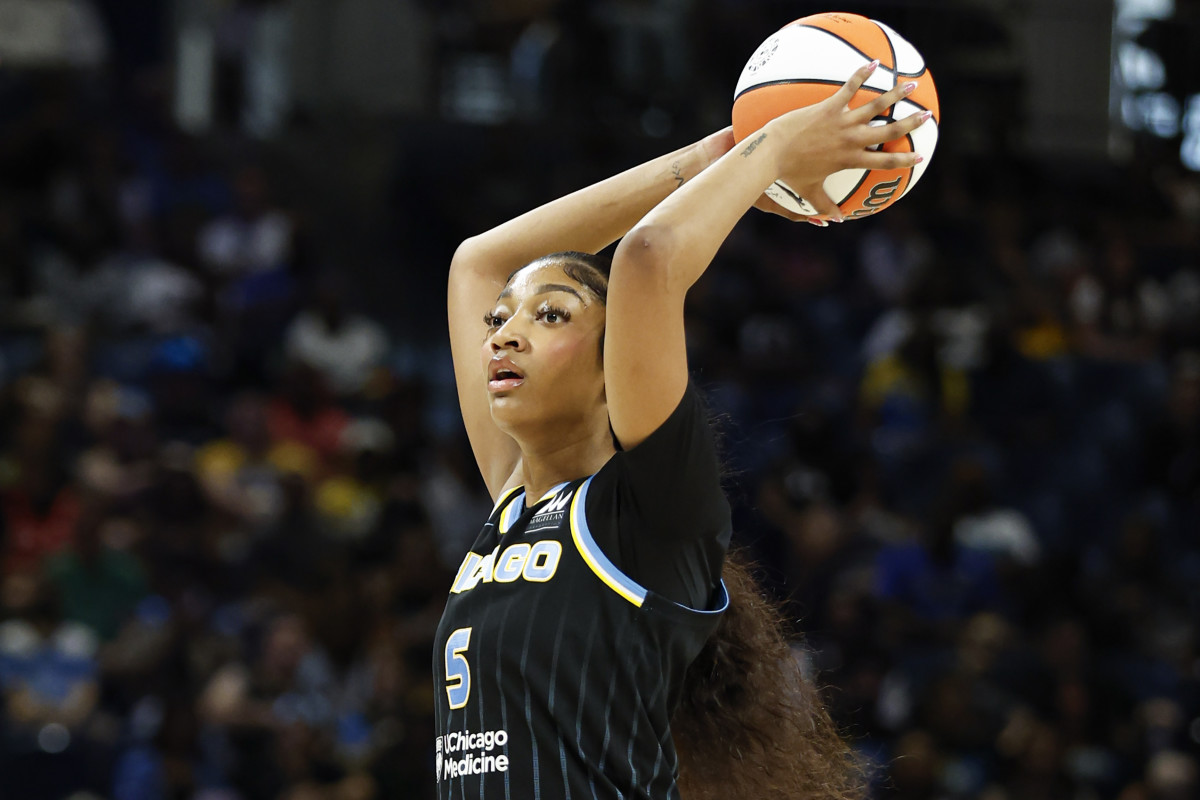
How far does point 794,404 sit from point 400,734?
141 inches

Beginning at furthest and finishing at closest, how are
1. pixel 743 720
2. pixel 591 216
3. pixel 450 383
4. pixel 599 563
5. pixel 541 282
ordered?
pixel 450 383
pixel 591 216
pixel 743 720
pixel 541 282
pixel 599 563

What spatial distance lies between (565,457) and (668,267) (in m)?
0.55

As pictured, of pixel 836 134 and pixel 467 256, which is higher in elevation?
pixel 836 134

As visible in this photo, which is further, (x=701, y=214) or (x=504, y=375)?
(x=504, y=375)

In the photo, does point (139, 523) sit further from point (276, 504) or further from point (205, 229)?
point (205, 229)

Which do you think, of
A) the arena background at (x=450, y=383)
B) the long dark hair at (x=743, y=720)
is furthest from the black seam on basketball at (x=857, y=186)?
the arena background at (x=450, y=383)

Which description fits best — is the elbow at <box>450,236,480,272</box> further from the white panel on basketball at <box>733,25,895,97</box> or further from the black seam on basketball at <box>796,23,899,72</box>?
the black seam on basketball at <box>796,23,899,72</box>

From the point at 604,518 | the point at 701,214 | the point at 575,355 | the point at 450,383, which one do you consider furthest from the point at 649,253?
the point at 450,383

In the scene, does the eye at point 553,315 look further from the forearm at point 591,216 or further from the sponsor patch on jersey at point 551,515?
the forearm at point 591,216

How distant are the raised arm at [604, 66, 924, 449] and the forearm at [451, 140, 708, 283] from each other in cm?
44

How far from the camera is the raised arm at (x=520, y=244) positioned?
320cm

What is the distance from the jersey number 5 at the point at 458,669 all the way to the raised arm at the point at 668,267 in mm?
478

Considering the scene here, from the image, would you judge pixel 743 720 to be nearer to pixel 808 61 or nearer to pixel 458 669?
pixel 458 669

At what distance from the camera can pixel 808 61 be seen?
302cm
